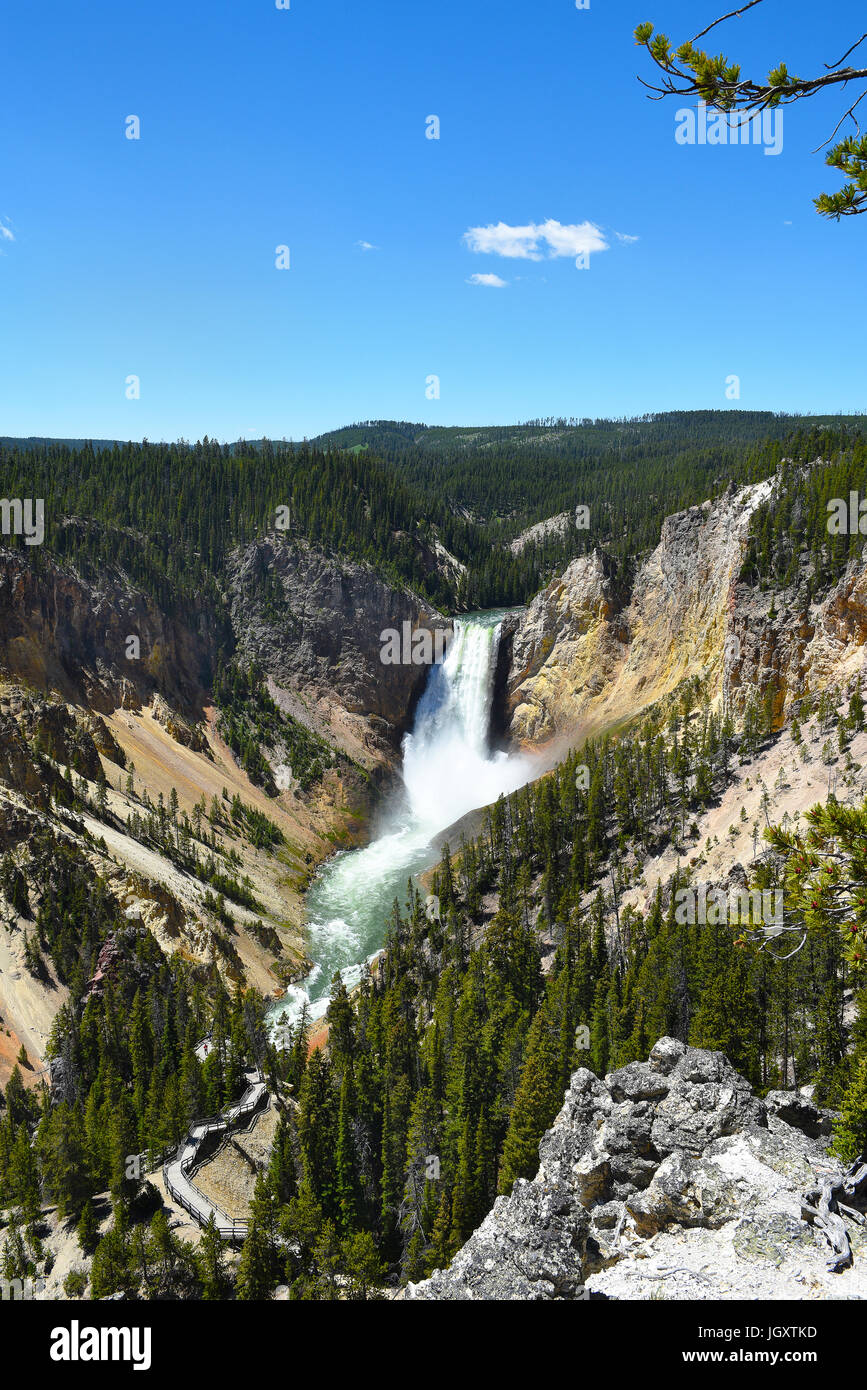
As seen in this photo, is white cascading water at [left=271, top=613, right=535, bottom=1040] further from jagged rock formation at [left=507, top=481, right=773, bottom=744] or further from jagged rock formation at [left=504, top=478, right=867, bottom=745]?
jagged rock formation at [left=507, top=481, right=773, bottom=744]

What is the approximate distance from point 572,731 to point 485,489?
10003 centimetres

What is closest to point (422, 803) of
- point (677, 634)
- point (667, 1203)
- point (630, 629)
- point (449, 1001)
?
point (630, 629)

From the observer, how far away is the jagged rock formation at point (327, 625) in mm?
99438

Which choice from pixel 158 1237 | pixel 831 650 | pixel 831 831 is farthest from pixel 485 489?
pixel 831 831

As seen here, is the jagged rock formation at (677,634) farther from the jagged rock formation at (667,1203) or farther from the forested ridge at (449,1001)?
the jagged rock formation at (667,1203)

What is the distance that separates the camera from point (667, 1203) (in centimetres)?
2019

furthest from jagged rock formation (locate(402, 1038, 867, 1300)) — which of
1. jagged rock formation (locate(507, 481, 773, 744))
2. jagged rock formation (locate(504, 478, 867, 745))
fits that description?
jagged rock formation (locate(507, 481, 773, 744))

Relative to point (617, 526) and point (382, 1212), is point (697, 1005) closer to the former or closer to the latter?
point (382, 1212)

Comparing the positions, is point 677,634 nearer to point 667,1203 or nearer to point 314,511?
point 314,511

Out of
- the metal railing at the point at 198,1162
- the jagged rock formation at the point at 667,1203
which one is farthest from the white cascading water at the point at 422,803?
the jagged rock formation at the point at 667,1203

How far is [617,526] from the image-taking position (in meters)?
109

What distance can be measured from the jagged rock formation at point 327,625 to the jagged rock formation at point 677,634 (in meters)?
14.3
